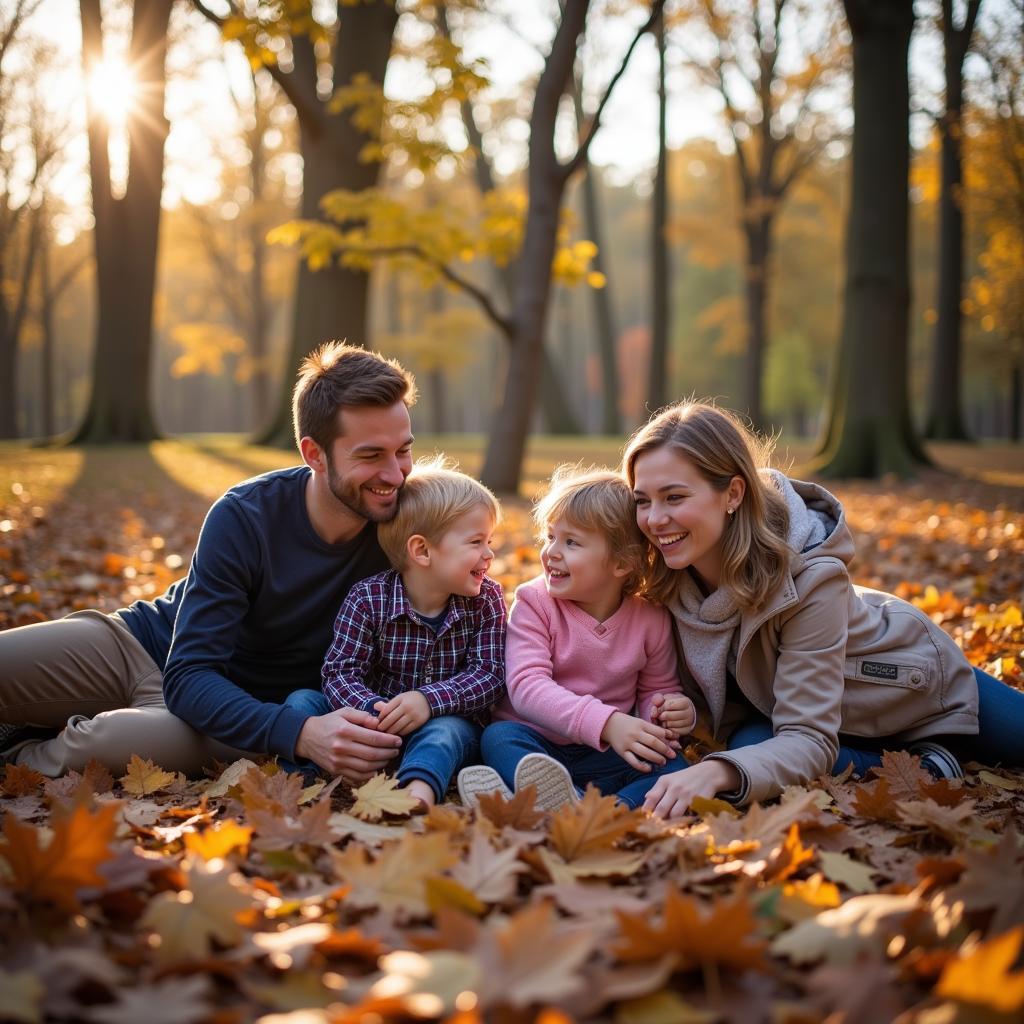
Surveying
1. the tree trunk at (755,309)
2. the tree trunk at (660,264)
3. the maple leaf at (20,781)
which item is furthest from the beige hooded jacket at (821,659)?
the tree trunk at (660,264)

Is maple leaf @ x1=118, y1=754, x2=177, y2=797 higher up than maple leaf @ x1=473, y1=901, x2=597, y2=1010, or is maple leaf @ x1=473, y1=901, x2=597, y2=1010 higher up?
maple leaf @ x1=473, y1=901, x2=597, y2=1010

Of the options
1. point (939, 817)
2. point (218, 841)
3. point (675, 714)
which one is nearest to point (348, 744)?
point (218, 841)

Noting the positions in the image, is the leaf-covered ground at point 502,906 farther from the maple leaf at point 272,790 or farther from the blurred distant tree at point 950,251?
the blurred distant tree at point 950,251

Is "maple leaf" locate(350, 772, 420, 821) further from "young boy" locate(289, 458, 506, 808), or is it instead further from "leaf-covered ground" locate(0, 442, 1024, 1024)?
"young boy" locate(289, 458, 506, 808)

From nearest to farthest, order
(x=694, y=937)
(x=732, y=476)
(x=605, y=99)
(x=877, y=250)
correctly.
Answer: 1. (x=694, y=937)
2. (x=732, y=476)
3. (x=605, y=99)
4. (x=877, y=250)

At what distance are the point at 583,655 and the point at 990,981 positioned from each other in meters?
1.79

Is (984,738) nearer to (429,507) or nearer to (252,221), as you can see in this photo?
(429,507)

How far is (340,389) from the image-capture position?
307 cm

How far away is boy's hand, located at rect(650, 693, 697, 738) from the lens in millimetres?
2938

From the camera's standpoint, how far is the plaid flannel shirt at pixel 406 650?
→ 303cm

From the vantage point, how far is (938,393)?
Result: 18281mm

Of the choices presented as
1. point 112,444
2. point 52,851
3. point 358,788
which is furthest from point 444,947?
point 112,444

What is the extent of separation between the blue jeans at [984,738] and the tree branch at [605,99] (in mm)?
7002

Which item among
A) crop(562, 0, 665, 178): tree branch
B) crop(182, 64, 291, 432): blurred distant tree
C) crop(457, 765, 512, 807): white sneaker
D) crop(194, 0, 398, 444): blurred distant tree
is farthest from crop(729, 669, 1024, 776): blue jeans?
crop(182, 64, 291, 432): blurred distant tree
